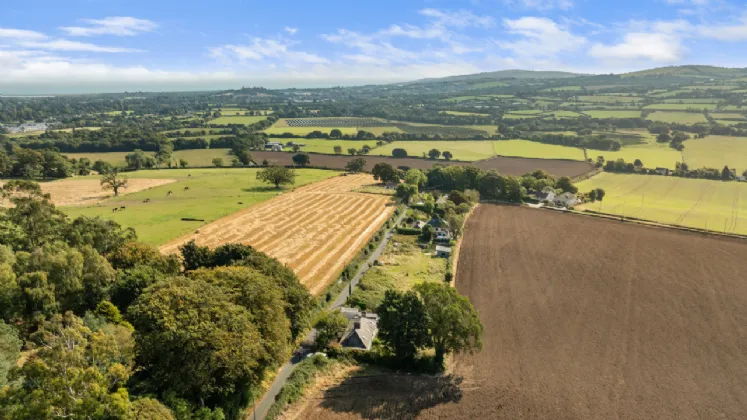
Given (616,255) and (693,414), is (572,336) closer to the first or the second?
(693,414)

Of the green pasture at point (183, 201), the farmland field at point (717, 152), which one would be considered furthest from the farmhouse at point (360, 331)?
the farmland field at point (717, 152)

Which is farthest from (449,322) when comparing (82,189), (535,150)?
(535,150)

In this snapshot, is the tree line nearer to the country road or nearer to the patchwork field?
the country road

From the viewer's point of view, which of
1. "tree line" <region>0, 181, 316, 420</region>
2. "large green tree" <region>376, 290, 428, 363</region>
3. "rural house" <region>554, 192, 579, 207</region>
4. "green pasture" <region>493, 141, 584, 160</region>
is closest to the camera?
"tree line" <region>0, 181, 316, 420</region>

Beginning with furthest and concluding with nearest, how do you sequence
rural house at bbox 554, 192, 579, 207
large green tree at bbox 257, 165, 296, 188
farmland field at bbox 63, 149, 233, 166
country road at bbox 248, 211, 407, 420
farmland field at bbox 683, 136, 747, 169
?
farmland field at bbox 63, 149, 233, 166
farmland field at bbox 683, 136, 747, 169
large green tree at bbox 257, 165, 296, 188
rural house at bbox 554, 192, 579, 207
country road at bbox 248, 211, 407, 420

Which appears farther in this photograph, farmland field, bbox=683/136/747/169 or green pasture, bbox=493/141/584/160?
green pasture, bbox=493/141/584/160

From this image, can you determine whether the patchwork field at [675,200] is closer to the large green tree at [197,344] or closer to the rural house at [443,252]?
the rural house at [443,252]

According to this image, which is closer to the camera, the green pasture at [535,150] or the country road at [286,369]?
the country road at [286,369]

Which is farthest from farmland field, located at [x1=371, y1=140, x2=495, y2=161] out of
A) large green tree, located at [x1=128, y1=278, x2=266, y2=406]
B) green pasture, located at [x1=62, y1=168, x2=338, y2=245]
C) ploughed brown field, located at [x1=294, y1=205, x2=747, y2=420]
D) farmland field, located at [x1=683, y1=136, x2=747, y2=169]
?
large green tree, located at [x1=128, y1=278, x2=266, y2=406]
